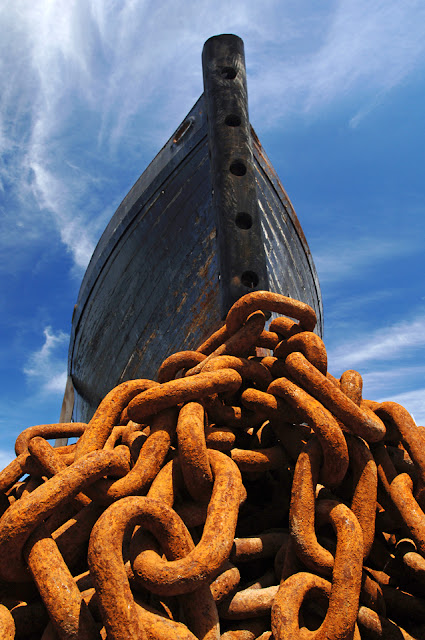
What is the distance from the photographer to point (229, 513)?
0.97m

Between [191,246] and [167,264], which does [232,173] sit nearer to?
[191,246]

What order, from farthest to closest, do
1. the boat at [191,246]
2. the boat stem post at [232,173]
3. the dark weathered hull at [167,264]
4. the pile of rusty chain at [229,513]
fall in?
the dark weathered hull at [167,264] → the boat at [191,246] → the boat stem post at [232,173] → the pile of rusty chain at [229,513]

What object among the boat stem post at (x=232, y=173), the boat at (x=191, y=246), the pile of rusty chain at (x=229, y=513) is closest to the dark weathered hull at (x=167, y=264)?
the boat at (x=191, y=246)

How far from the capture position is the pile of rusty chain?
88 cm

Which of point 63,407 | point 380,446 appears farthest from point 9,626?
point 63,407

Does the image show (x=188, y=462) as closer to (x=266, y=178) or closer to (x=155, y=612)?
(x=155, y=612)

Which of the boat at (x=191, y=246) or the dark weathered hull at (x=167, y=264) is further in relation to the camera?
the dark weathered hull at (x=167, y=264)

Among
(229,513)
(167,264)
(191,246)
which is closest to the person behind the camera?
(229,513)

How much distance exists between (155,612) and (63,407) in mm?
6526

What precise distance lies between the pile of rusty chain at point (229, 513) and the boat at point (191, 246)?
1328 millimetres

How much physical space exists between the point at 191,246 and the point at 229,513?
367 cm

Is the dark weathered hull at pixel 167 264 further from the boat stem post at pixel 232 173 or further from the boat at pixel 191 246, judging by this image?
the boat stem post at pixel 232 173

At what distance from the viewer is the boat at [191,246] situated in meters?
3.02

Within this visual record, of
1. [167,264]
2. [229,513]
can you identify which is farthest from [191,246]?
[229,513]
